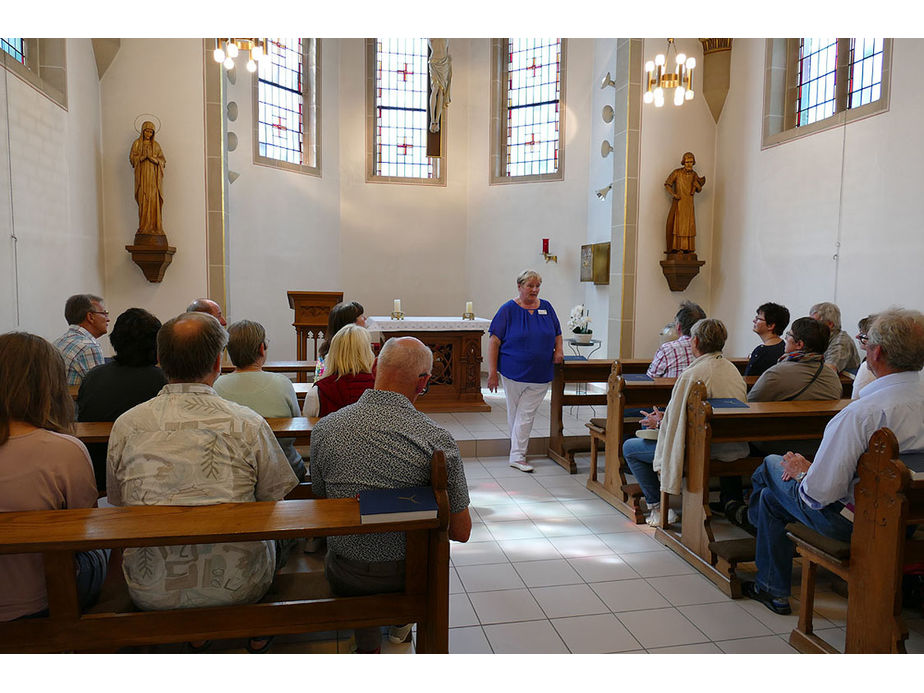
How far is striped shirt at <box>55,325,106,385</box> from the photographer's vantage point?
13.2ft

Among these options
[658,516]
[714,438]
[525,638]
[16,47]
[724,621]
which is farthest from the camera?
[16,47]

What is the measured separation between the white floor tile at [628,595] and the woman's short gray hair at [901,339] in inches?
57.9

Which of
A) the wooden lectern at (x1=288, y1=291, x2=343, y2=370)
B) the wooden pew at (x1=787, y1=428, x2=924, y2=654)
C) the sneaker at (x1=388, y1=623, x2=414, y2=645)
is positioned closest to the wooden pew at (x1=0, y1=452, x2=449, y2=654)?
the sneaker at (x1=388, y1=623, x2=414, y2=645)

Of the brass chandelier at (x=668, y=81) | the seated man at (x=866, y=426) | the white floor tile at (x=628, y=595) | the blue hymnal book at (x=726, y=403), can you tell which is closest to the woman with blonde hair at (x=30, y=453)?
the white floor tile at (x=628, y=595)

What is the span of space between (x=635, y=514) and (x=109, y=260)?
20.0ft

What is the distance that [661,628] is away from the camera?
2.93m

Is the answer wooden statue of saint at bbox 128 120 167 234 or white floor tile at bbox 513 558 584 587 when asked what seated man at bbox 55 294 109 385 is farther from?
wooden statue of saint at bbox 128 120 167 234

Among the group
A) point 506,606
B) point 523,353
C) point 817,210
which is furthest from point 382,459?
point 817,210

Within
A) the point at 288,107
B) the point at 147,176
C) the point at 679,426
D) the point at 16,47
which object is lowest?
the point at 679,426

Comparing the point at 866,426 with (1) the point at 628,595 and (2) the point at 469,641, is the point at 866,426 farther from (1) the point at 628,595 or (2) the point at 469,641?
(2) the point at 469,641

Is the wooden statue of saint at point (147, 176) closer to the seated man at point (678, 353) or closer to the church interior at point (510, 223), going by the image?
the church interior at point (510, 223)

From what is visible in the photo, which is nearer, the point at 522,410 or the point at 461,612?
the point at 461,612

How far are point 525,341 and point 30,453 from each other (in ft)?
12.9

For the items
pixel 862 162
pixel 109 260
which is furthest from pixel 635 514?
pixel 109 260
